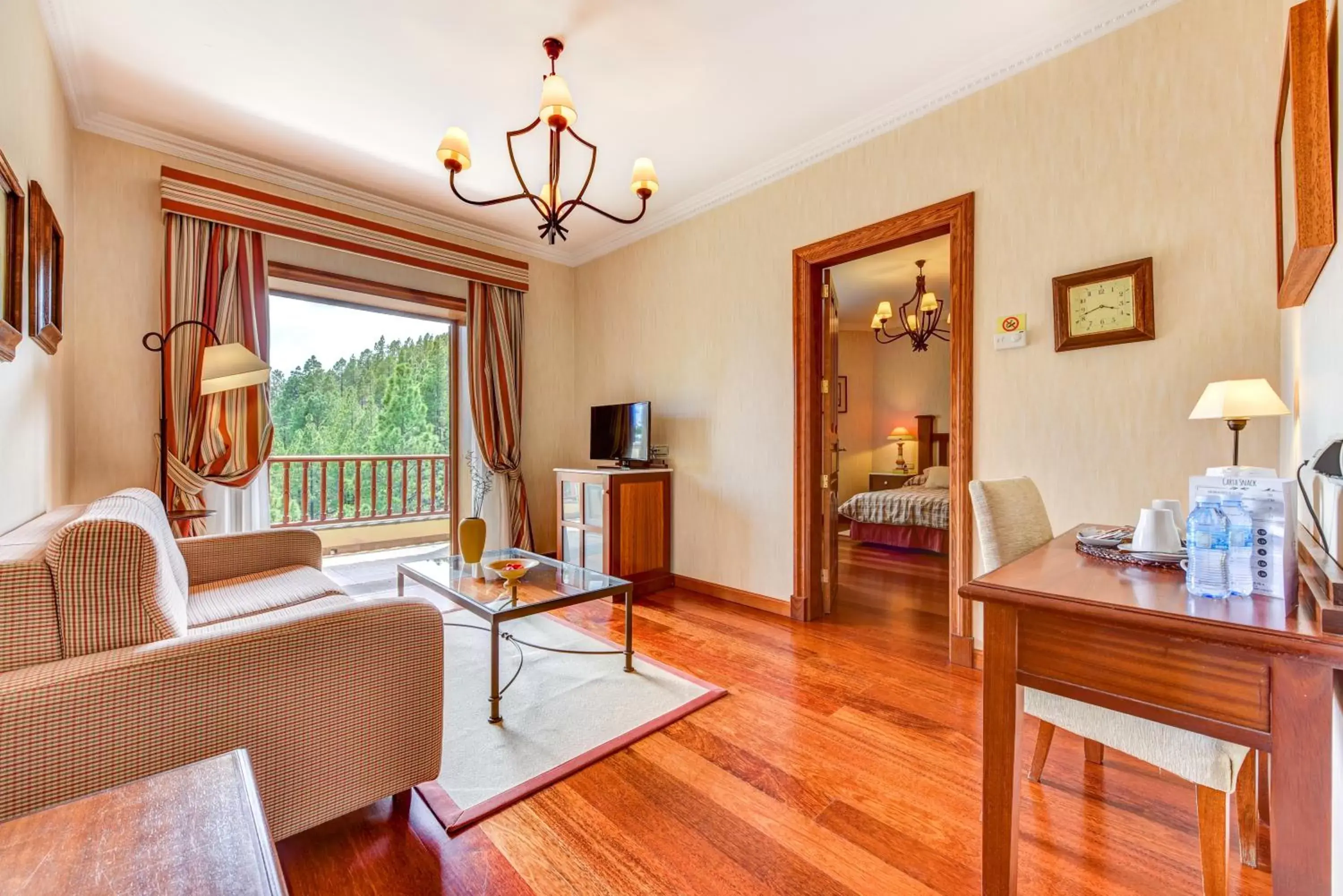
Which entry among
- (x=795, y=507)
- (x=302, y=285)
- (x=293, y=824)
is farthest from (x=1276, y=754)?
(x=302, y=285)

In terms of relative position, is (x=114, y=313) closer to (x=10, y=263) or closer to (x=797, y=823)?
(x=10, y=263)

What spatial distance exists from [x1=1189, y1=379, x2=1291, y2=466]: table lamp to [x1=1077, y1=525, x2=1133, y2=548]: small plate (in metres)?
0.44

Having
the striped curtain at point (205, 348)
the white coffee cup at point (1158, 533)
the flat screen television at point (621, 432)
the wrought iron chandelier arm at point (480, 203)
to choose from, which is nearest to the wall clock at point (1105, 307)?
the white coffee cup at point (1158, 533)

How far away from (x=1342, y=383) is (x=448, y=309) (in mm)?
4619

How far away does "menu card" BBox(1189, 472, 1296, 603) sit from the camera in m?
0.94

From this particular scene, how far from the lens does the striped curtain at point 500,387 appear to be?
14.3 ft

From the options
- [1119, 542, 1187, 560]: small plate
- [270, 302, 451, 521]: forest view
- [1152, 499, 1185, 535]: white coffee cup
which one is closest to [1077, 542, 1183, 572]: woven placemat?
[1119, 542, 1187, 560]: small plate

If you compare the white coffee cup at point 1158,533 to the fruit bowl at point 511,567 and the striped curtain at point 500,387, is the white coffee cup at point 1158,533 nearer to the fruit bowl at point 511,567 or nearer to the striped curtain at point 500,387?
the fruit bowl at point 511,567

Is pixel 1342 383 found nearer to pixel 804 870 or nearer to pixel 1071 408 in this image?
pixel 1071 408

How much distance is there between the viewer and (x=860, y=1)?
2154 millimetres

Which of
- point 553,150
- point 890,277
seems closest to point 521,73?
point 553,150

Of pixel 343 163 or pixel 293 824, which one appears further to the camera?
pixel 343 163

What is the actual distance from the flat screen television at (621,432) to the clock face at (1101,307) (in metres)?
2.58

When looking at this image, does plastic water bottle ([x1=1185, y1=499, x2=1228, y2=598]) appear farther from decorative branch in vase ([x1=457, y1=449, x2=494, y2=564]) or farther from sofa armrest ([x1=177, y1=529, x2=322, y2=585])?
sofa armrest ([x1=177, y1=529, x2=322, y2=585])
